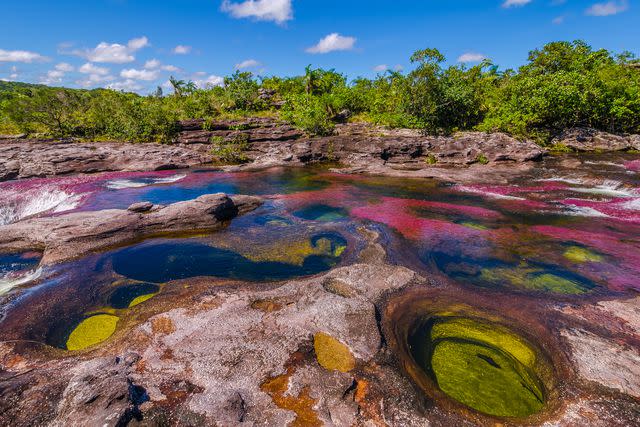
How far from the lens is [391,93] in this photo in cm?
6169

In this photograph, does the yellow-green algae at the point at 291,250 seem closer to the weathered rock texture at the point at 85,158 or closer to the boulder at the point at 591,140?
the weathered rock texture at the point at 85,158

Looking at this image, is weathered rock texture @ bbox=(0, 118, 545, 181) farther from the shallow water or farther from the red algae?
the red algae

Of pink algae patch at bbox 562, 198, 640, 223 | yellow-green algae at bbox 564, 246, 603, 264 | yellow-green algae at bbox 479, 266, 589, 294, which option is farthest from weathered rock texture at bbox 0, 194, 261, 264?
pink algae patch at bbox 562, 198, 640, 223

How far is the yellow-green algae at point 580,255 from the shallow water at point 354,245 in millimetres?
56

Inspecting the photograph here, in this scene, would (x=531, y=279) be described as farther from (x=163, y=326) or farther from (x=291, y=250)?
(x=163, y=326)

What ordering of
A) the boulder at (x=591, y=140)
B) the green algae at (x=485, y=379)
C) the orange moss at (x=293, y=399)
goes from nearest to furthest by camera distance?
the orange moss at (x=293, y=399)
the green algae at (x=485, y=379)
the boulder at (x=591, y=140)

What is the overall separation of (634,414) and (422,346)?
17.4 feet

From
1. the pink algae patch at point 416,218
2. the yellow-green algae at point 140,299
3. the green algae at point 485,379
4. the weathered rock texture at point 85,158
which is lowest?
the green algae at point 485,379

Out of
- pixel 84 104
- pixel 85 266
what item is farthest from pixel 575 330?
pixel 84 104

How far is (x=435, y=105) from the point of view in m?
50.7

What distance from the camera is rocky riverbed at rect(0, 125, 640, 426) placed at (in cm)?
805

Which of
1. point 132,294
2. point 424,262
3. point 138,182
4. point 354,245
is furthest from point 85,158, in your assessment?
point 424,262

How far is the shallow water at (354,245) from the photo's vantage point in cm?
1344

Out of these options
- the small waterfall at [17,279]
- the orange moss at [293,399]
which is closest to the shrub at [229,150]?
the small waterfall at [17,279]
